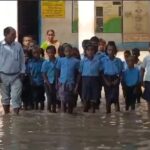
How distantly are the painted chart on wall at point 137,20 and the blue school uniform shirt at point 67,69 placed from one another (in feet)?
31.3

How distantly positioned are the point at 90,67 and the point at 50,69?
2.64 feet

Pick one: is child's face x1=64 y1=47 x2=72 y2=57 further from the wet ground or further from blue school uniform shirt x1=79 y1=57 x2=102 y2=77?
the wet ground

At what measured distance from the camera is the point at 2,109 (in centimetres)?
1498

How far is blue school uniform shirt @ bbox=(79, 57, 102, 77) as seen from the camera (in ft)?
46.7

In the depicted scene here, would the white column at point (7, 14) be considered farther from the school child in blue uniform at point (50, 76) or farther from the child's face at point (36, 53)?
the school child in blue uniform at point (50, 76)

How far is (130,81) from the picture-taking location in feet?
48.5

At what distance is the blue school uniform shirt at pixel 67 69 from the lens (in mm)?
14180

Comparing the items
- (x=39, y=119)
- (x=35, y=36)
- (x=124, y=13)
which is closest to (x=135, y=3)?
(x=124, y=13)

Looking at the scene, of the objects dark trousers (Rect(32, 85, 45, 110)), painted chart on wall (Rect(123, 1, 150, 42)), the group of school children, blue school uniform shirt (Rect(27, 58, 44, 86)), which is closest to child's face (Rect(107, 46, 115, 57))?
the group of school children

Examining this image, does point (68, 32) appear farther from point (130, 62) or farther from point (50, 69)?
point (50, 69)

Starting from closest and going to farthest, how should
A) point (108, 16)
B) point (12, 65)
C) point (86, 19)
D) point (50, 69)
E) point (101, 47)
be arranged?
point (12, 65) < point (50, 69) < point (101, 47) < point (86, 19) < point (108, 16)

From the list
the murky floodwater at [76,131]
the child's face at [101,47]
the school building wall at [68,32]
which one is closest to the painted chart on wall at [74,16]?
the school building wall at [68,32]

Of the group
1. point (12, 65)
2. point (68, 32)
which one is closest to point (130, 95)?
point (12, 65)

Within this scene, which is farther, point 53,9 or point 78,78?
point 53,9
